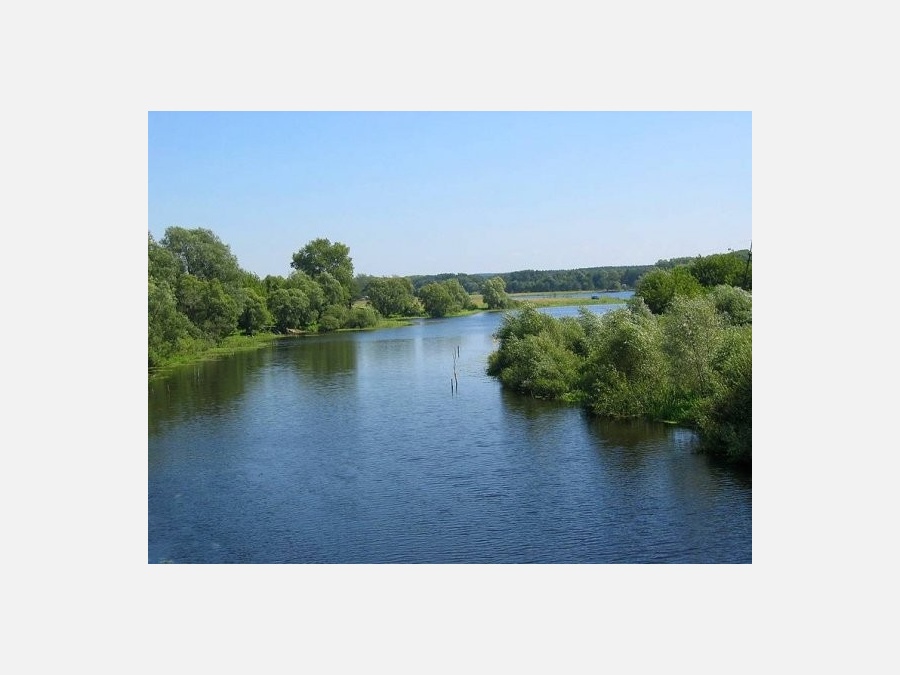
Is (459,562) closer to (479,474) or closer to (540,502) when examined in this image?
(540,502)

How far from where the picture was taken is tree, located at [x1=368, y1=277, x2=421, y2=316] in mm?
74562

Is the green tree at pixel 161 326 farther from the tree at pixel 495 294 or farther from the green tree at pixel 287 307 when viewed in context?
the tree at pixel 495 294

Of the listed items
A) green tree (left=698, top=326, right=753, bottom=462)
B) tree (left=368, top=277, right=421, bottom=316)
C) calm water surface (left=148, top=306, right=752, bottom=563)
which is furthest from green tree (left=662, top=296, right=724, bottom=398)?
tree (left=368, top=277, right=421, bottom=316)

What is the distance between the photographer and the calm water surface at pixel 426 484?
1452 centimetres

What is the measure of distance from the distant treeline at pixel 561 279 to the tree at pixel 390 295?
4.16 metres

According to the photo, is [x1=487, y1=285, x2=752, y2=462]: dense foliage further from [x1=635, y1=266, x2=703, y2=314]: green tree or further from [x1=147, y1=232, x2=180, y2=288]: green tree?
[x1=147, y1=232, x2=180, y2=288]: green tree

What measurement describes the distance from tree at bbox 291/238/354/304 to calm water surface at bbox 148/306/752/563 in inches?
1711

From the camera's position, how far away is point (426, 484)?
59.8 ft

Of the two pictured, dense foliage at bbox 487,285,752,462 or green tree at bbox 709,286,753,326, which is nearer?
dense foliage at bbox 487,285,752,462

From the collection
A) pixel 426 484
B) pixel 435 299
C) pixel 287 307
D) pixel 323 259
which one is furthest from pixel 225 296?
pixel 426 484

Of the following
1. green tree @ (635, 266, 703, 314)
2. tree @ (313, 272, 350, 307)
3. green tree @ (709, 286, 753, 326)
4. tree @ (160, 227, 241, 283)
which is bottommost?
green tree @ (709, 286, 753, 326)

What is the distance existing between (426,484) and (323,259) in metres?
58.6
